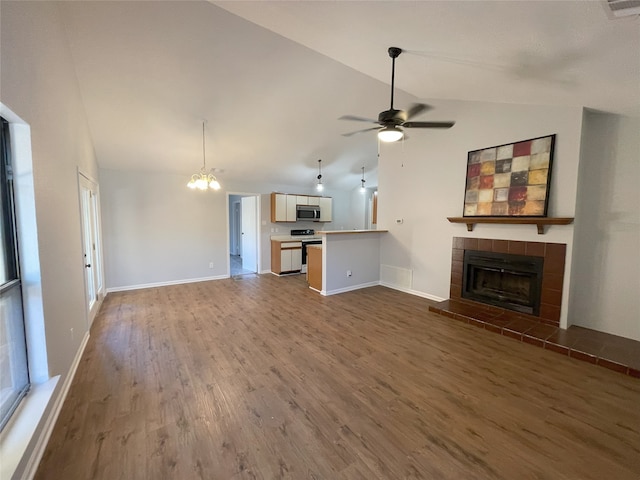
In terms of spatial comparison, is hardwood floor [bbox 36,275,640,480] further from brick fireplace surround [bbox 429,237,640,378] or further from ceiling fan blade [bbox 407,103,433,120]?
ceiling fan blade [bbox 407,103,433,120]

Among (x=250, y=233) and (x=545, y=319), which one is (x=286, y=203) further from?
(x=545, y=319)

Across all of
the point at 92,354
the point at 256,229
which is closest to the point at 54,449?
the point at 92,354

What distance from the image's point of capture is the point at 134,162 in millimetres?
4988

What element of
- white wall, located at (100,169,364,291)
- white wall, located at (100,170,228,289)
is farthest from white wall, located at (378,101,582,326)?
white wall, located at (100,170,228,289)

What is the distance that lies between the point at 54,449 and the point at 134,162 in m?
4.67

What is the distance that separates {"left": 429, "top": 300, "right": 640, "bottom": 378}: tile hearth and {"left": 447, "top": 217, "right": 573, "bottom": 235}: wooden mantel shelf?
47.4 inches

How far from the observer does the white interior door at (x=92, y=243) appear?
373 cm

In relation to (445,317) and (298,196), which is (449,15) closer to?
(445,317)

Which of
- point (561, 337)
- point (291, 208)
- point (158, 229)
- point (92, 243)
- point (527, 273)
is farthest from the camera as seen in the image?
point (291, 208)

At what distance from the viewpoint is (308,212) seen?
7.34m

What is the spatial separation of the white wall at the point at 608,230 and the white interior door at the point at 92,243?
6343mm

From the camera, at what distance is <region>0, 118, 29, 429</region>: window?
5.25 ft

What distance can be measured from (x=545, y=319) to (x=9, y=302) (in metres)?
5.21

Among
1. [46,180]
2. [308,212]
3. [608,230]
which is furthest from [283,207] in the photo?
[608,230]
